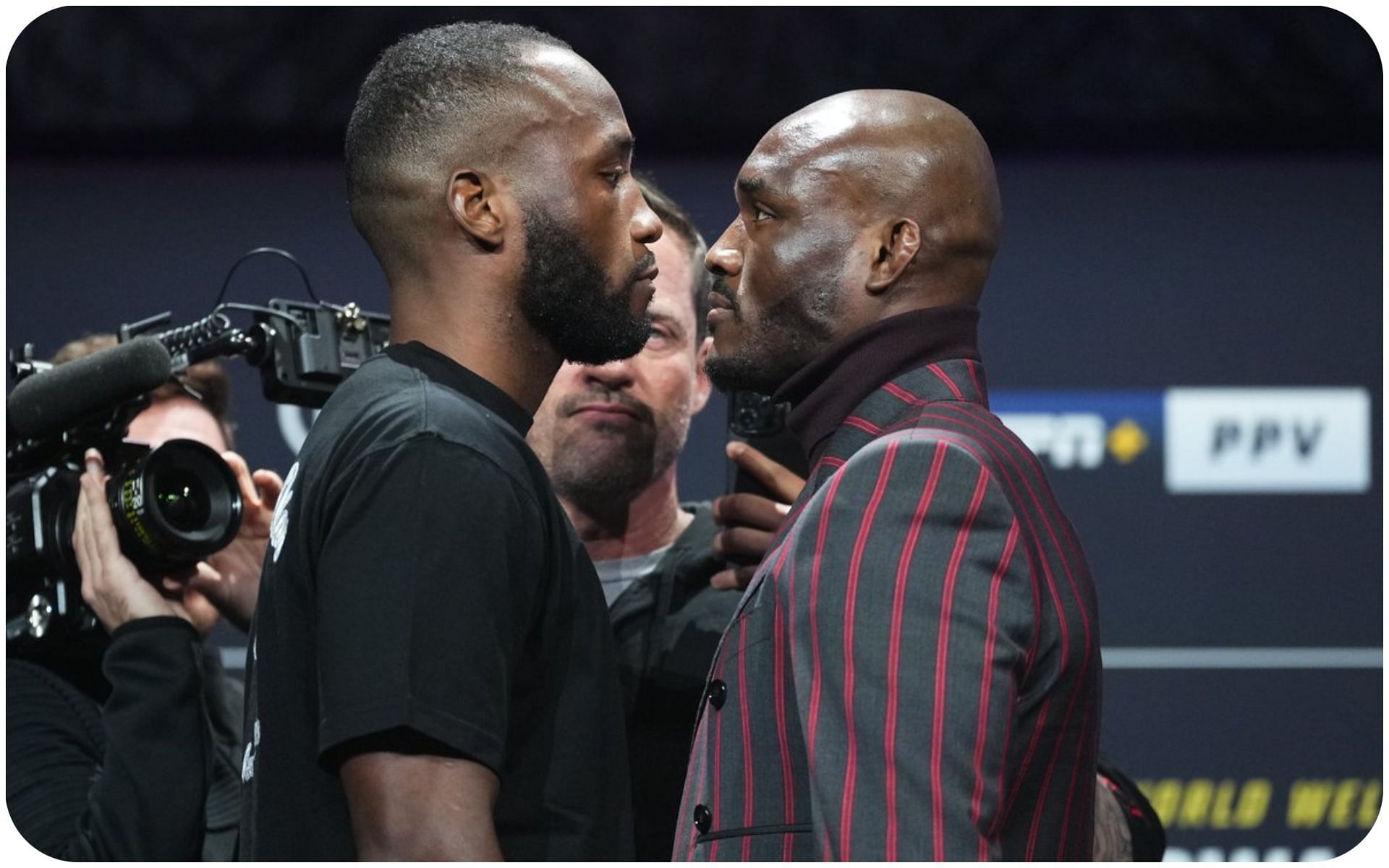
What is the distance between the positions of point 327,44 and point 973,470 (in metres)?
2.88

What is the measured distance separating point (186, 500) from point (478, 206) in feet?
3.20

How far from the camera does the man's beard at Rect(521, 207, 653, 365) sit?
58.4 inches

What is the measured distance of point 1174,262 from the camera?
12.5 ft

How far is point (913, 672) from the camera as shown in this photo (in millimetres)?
1163

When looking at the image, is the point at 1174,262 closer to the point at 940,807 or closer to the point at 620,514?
the point at 620,514

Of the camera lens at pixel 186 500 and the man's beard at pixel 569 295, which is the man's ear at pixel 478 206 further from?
the camera lens at pixel 186 500

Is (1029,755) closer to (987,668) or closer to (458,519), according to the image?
(987,668)

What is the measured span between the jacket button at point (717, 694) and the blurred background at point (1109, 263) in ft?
7.61

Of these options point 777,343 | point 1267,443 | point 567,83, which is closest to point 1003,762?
point 777,343

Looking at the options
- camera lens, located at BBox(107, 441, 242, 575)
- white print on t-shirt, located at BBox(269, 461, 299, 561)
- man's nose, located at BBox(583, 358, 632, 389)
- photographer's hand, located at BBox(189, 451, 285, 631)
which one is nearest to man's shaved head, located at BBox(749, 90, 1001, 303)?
white print on t-shirt, located at BBox(269, 461, 299, 561)

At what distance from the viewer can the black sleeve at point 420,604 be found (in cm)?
123

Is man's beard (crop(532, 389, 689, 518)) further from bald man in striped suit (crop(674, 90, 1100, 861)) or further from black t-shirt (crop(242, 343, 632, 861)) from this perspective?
black t-shirt (crop(242, 343, 632, 861))

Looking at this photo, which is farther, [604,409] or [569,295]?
[604,409]

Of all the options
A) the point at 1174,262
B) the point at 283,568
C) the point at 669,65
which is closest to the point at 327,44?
the point at 669,65
